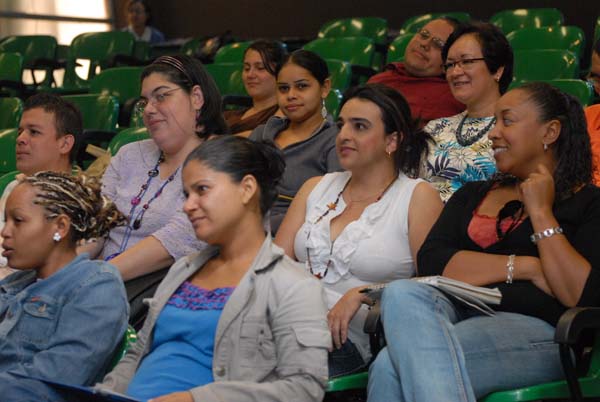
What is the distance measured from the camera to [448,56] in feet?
11.3

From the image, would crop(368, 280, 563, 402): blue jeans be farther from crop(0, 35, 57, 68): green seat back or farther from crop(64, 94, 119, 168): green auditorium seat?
crop(0, 35, 57, 68): green seat back

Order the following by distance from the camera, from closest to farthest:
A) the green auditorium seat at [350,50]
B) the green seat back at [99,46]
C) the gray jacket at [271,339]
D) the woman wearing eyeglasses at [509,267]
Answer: the gray jacket at [271,339]
the woman wearing eyeglasses at [509,267]
the green auditorium seat at [350,50]
the green seat back at [99,46]

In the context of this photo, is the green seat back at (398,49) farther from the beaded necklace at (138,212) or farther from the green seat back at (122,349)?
the green seat back at (122,349)

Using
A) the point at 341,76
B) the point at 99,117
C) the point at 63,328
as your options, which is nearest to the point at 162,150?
the point at 63,328

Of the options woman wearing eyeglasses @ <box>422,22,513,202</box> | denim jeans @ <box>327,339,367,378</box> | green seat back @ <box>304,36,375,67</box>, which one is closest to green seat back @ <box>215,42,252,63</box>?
green seat back @ <box>304,36,375,67</box>

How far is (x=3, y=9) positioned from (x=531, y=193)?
8.28 metres

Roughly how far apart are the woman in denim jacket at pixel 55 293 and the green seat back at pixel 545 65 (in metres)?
2.51

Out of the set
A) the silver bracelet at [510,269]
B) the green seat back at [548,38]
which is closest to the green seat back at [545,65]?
the green seat back at [548,38]

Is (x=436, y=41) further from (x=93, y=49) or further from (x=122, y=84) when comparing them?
(x=93, y=49)

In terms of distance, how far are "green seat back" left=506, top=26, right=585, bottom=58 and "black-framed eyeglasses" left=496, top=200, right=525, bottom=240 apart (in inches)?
115

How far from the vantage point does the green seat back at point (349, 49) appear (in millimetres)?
5836

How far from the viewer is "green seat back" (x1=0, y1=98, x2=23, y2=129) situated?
520 cm

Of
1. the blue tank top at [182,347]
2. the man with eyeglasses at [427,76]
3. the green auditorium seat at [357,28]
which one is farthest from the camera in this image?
the green auditorium seat at [357,28]

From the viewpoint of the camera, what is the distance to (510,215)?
2.65m
